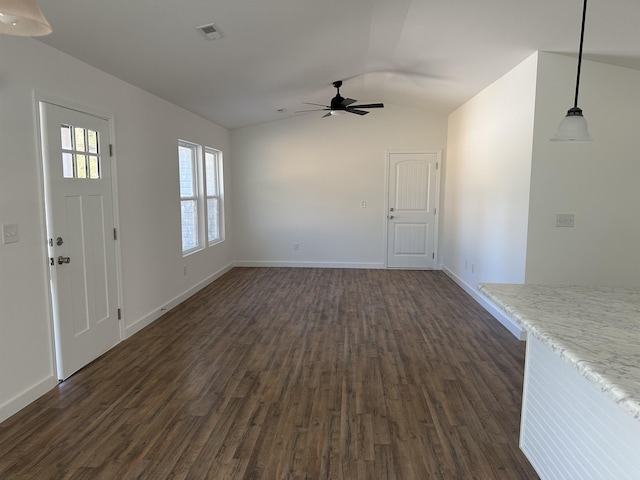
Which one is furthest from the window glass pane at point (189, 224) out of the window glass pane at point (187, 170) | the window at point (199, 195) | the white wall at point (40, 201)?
the white wall at point (40, 201)

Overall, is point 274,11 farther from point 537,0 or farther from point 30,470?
point 30,470

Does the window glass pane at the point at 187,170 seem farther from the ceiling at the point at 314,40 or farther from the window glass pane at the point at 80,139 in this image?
the window glass pane at the point at 80,139

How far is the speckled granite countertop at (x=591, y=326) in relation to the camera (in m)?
1.15

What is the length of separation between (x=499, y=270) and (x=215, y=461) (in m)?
3.52

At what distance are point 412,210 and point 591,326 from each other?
17.9ft

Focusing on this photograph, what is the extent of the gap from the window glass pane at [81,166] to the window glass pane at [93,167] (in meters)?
0.07

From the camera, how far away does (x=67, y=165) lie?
9.85 ft

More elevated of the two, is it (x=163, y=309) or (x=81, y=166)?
(x=81, y=166)

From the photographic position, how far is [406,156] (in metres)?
6.82

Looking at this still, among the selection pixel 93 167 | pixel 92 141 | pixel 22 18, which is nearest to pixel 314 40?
pixel 92 141

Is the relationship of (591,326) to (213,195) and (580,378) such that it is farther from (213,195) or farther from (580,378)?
(213,195)

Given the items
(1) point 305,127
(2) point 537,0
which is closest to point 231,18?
(2) point 537,0

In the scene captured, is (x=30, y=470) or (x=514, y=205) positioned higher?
(x=514, y=205)

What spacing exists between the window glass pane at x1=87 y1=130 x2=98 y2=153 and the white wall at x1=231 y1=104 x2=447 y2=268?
12.5 feet
